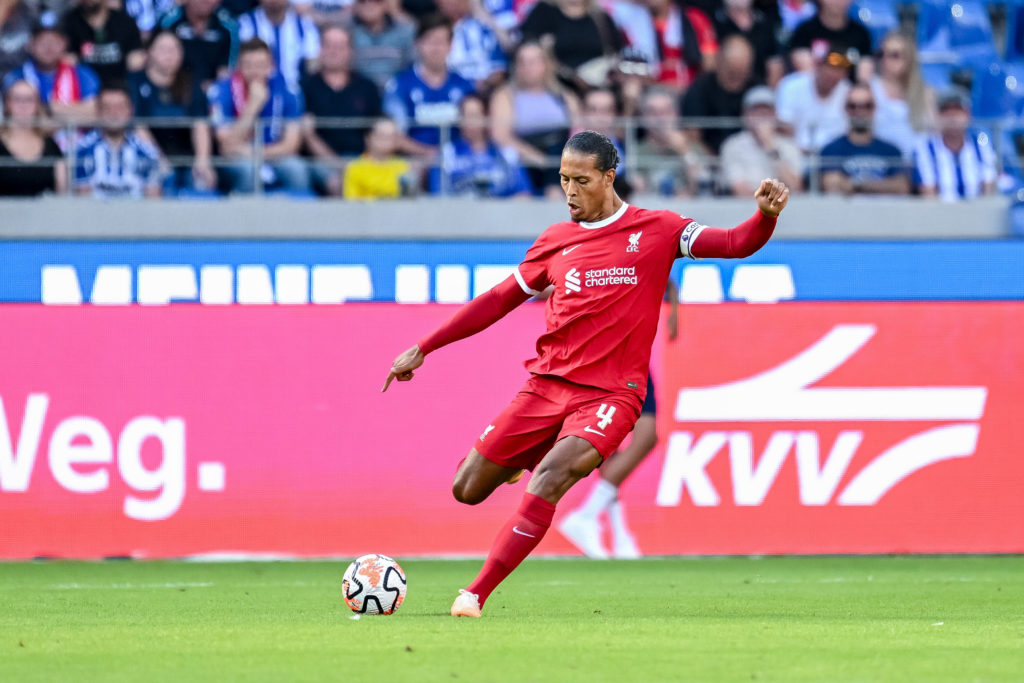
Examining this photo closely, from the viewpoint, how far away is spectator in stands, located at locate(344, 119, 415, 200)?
49.5ft

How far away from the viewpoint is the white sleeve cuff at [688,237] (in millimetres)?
7305

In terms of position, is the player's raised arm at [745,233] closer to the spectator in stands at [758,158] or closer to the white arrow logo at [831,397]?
the white arrow logo at [831,397]

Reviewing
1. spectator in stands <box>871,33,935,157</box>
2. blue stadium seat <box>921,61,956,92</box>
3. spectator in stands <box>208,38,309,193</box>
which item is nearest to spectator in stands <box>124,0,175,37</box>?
spectator in stands <box>208,38,309,193</box>

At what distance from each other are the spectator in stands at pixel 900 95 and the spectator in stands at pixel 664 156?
6.46 ft

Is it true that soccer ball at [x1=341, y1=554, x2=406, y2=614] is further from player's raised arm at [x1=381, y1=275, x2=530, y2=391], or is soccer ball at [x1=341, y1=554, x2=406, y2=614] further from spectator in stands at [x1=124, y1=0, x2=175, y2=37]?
spectator in stands at [x1=124, y1=0, x2=175, y2=37]

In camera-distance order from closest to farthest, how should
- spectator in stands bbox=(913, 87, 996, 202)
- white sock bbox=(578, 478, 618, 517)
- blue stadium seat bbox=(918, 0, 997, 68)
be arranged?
1. white sock bbox=(578, 478, 618, 517)
2. spectator in stands bbox=(913, 87, 996, 202)
3. blue stadium seat bbox=(918, 0, 997, 68)

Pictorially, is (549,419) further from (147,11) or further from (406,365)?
(147,11)

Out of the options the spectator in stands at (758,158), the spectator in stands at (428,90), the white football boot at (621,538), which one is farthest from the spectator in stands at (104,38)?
the white football boot at (621,538)

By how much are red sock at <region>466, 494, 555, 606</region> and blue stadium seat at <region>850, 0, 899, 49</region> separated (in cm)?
1177

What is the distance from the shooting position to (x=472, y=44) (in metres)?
16.1

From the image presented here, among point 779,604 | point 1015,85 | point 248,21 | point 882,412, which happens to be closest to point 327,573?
point 779,604

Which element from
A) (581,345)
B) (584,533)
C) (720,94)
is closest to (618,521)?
(584,533)

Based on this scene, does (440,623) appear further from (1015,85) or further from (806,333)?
(1015,85)

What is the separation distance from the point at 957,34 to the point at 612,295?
12.1 meters
